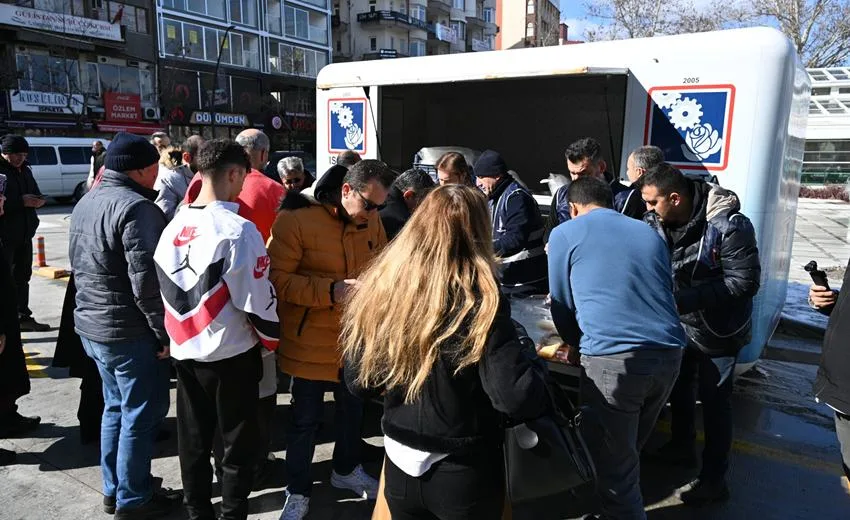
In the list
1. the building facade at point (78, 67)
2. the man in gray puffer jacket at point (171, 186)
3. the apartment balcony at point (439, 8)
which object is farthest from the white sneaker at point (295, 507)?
the apartment balcony at point (439, 8)

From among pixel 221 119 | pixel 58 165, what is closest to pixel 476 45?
pixel 221 119

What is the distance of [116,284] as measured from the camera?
112 inches

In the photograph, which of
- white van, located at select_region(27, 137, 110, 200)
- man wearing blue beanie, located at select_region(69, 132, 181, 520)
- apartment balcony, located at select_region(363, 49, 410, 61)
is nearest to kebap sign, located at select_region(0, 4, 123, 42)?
white van, located at select_region(27, 137, 110, 200)

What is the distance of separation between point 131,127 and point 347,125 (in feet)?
94.3

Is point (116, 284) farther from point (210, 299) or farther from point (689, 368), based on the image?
point (689, 368)

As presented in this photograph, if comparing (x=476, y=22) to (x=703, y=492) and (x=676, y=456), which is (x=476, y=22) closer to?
(x=676, y=456)

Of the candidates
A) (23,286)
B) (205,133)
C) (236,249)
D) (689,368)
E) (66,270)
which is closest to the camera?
(236,249)

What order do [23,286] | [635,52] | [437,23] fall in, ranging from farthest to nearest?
[437,23] → [23,286] → [635,52]

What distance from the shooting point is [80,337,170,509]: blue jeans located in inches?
114

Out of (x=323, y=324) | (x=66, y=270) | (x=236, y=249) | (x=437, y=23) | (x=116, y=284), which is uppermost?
(x=437, y=23)

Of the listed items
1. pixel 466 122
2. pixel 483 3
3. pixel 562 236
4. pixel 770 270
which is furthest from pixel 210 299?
pixel 483 3

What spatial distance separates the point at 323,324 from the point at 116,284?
3.29ft

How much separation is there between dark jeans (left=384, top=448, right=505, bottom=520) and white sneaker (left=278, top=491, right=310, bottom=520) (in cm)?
126

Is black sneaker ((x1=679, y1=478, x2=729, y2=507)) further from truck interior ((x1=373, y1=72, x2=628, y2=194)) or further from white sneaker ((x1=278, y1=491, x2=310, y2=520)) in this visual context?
truck interior ((x1=373, y1=72, x2=628, y2=194))
